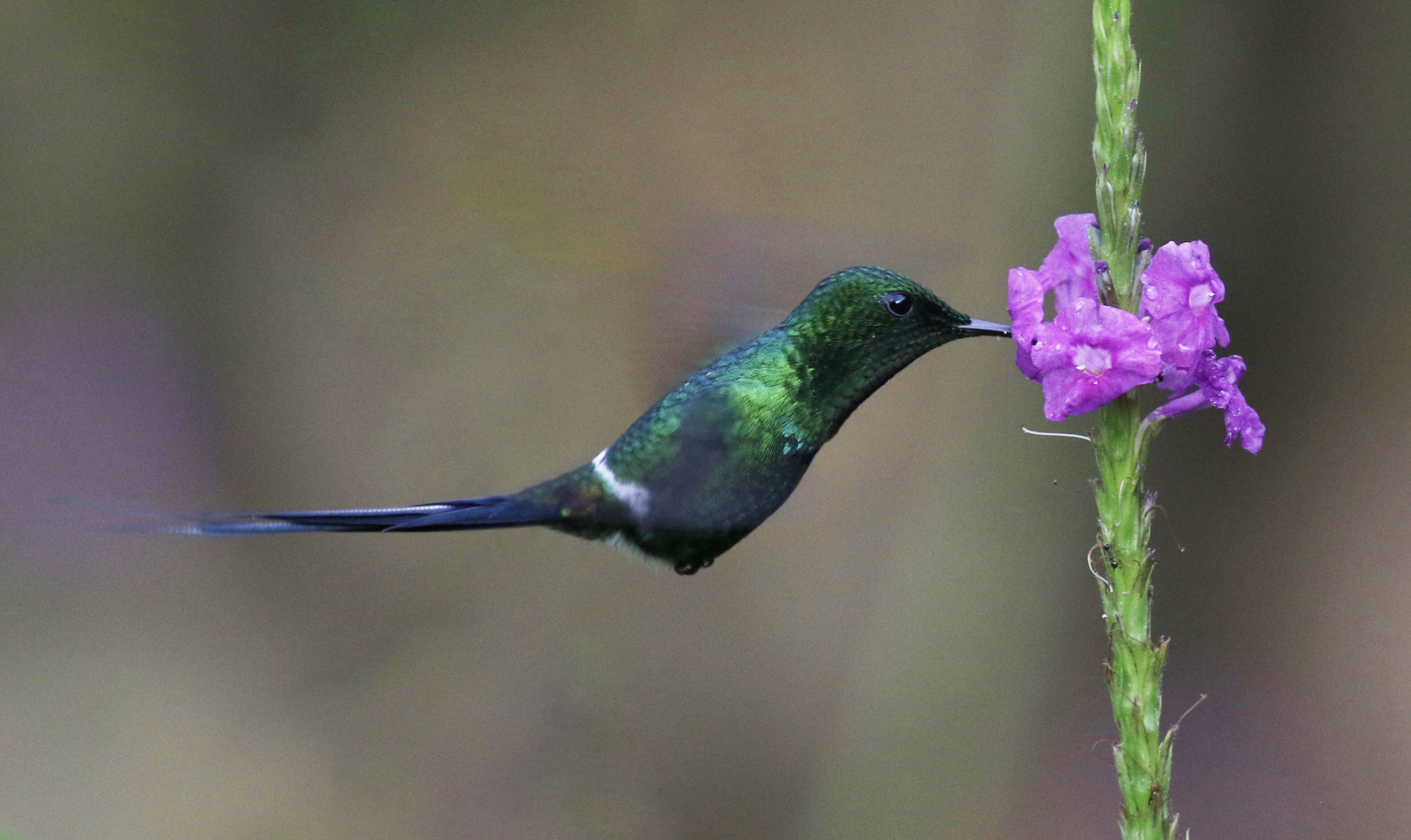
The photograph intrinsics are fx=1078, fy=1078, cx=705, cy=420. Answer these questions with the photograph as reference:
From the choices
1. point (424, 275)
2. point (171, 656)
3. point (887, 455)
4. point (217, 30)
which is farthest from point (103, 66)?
point (887, 455)

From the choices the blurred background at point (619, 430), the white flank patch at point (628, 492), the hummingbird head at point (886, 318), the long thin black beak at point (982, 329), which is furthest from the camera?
the blurred background at point (619, 430)

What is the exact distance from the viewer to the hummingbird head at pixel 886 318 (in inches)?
73.2

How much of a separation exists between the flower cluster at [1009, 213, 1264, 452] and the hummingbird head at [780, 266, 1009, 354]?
0.28 meters

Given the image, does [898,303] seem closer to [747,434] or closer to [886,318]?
[886,318]

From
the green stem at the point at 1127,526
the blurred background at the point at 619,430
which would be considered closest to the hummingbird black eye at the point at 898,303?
the green stem at the point at 1127,526

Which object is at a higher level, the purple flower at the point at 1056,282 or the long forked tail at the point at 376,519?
the purple flower at the point at 1056,282

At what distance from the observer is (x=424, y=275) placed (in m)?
4.79

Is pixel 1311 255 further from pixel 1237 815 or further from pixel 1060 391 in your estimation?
pixel 1060 391

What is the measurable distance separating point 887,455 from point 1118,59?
358cm

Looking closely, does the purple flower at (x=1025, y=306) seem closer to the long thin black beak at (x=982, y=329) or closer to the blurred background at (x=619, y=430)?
the long thin black beak at (x=982, y=329)

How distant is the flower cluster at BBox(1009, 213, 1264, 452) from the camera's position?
4.64 ft

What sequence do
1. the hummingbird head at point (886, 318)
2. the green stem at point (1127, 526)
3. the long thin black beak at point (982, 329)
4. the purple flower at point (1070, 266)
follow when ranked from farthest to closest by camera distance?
the hummingbird head at point (886, 318) < the long thin black beak at point (982, 329) < the purple flower at point (1070, 266) < the green stem at point (1127, 526)

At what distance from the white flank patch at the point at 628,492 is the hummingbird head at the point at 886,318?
434 millimetres

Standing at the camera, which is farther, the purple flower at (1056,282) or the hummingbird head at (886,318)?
the hummingbird head at (886,318)
